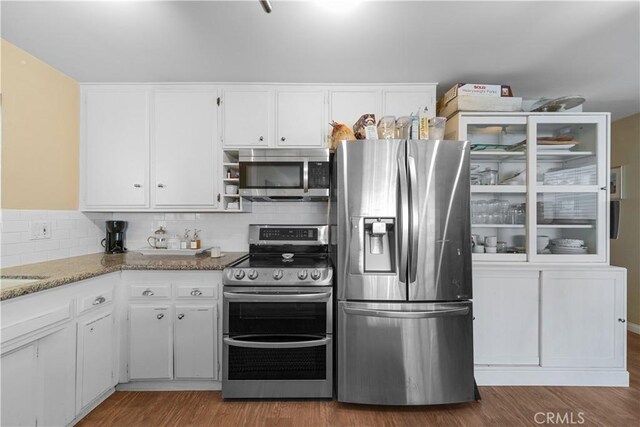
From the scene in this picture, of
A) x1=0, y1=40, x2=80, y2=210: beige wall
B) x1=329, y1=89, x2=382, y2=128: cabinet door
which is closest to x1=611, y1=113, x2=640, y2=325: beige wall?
x1=329, y1=89, x2=382, y2=128: cabinet door

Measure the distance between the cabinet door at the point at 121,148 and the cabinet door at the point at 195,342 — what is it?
1.11 meters

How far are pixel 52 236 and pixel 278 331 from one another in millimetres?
1896

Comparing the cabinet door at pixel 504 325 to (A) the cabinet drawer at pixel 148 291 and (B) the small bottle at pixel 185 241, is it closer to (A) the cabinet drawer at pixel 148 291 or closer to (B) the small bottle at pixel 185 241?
(A) the cabinet drawer at pixel 148 291

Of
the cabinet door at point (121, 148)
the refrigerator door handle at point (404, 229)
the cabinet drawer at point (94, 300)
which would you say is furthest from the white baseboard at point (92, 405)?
the refrigerator door handle at point (404, 229)

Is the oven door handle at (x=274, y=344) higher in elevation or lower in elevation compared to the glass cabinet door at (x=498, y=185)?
lower

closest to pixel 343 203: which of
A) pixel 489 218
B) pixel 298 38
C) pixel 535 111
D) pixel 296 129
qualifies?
pixel 296 129

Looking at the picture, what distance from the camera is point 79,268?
6.05 feet

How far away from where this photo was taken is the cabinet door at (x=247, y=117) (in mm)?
2459

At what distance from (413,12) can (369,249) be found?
1403mm

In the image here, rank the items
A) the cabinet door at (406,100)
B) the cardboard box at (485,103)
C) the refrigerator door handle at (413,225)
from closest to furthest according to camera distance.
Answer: the refrigerator door handle at (413,225), the cardboard box at (485,103), the cabinet door at (406,100)

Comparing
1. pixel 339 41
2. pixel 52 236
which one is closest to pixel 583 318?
pixel 339 41

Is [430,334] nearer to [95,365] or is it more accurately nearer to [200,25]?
[95,365]

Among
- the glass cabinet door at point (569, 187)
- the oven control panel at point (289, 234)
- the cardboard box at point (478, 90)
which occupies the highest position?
the cardboard box at point (478, 90)

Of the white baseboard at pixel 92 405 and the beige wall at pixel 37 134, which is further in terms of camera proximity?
the beige wall at pixel 37 134
